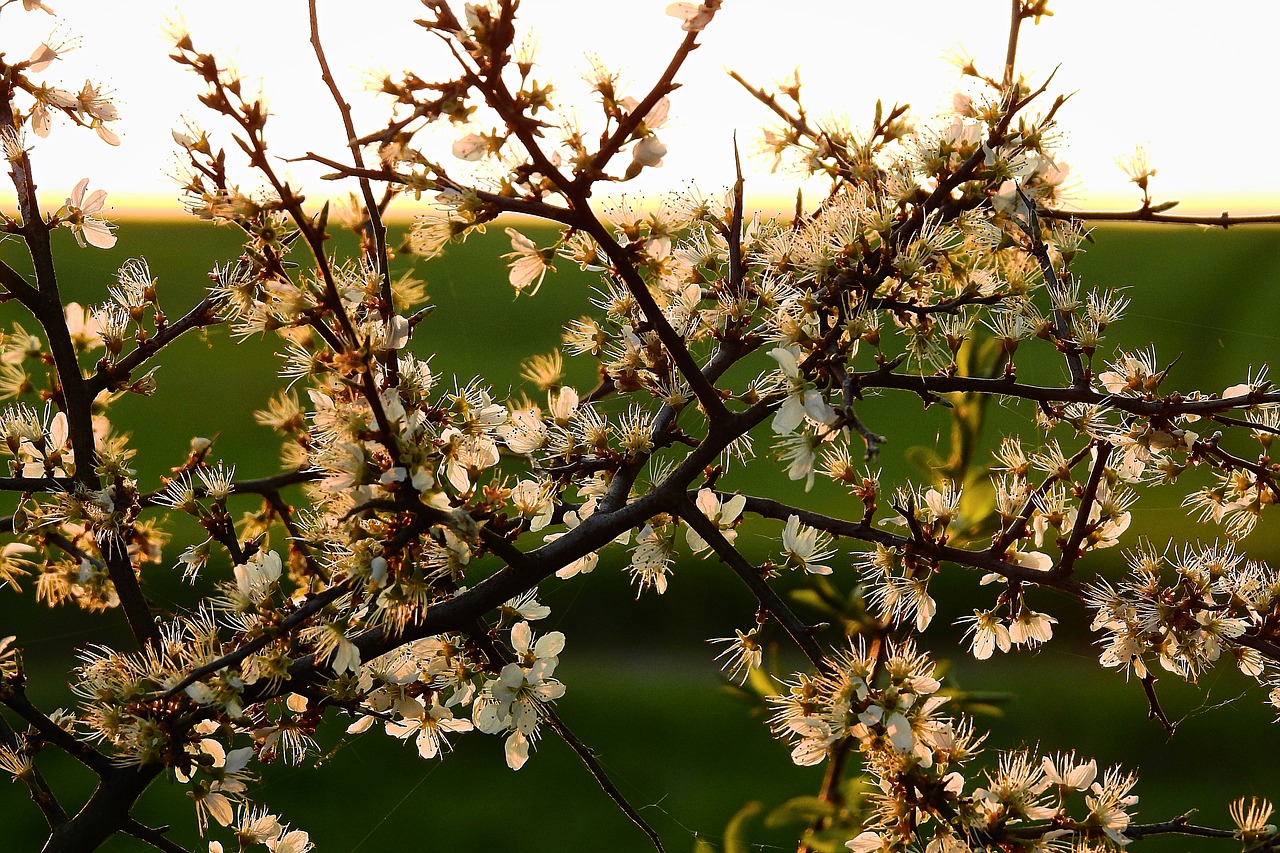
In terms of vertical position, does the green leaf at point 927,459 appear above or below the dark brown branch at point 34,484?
below

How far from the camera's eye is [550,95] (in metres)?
0.47

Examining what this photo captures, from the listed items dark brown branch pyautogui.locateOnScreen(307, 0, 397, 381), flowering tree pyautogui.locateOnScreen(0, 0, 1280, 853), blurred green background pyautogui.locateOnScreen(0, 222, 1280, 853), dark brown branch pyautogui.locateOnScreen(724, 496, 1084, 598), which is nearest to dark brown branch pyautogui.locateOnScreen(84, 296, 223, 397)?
flowering tree pyautogui.locateOnScreen(0, 0, 1280, 853)

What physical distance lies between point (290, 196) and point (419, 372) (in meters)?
0.15

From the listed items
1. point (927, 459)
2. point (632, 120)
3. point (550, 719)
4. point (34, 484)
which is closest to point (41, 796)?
point (34, 484)

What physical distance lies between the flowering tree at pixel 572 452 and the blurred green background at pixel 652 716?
1.75ft

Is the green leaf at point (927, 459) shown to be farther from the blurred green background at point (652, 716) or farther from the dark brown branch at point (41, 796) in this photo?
the dark brown branch at point (41, 796)

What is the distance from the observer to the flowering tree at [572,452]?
0.48 m

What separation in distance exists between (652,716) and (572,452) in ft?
2.56

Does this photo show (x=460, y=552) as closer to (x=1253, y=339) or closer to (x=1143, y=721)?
(x=1143, y=721)

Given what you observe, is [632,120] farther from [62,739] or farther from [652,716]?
[652,716]

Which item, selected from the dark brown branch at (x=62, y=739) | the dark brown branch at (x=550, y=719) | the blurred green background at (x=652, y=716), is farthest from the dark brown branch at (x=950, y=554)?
the blurred green background at (x=652, y=716)

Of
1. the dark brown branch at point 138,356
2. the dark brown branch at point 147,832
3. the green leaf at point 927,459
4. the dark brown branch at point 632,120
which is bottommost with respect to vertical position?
the dark brown branch at point 147,832

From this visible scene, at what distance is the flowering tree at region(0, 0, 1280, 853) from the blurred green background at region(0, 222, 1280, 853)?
53 cm

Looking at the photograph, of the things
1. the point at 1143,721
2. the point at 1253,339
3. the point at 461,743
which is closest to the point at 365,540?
the point at 461,743
